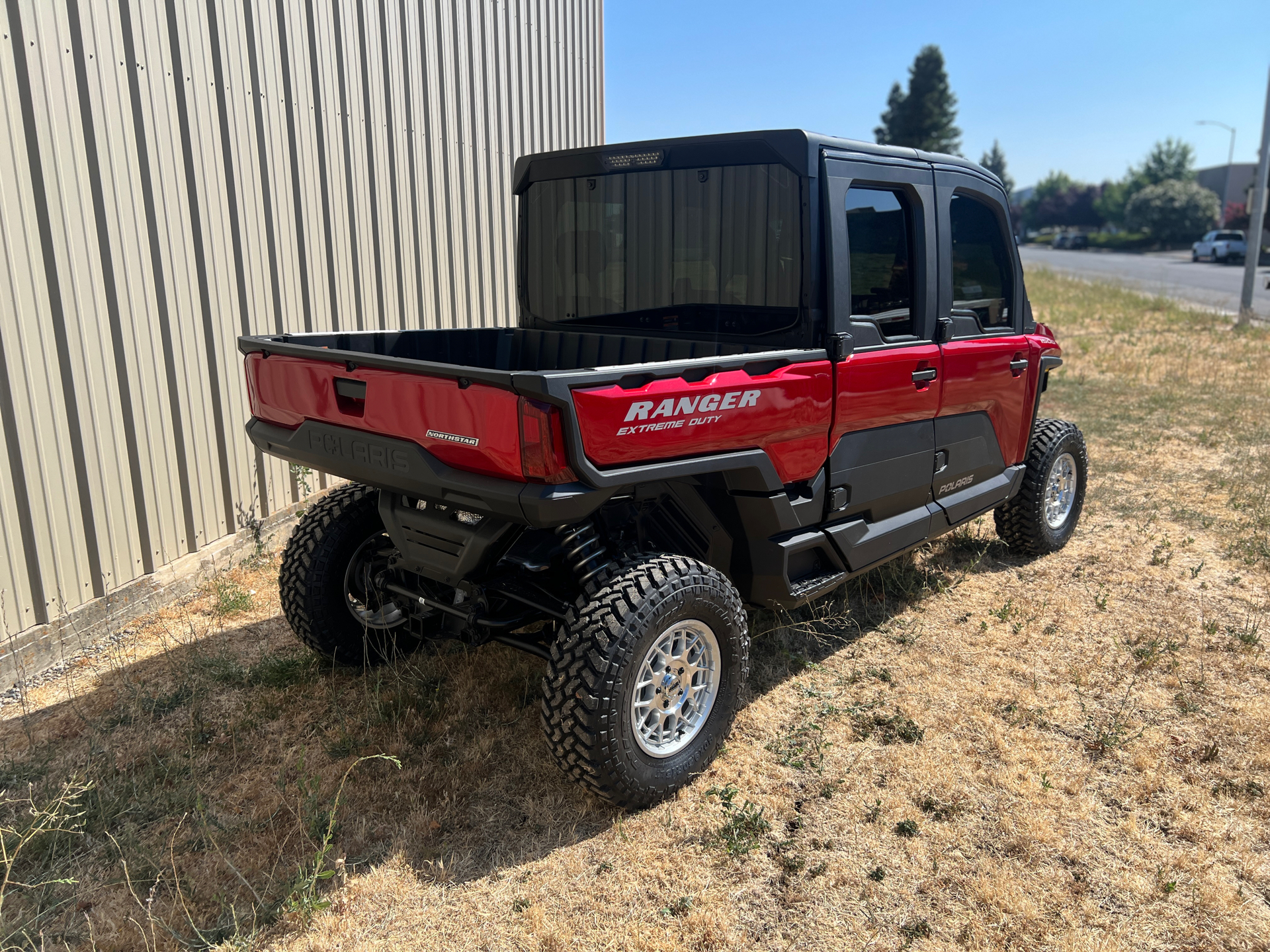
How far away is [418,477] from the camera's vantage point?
115 inches

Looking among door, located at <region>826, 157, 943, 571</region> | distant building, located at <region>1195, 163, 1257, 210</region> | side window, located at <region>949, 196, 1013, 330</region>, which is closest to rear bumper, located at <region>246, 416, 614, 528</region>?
door, located at <region>826, 157, 943, 571</region>

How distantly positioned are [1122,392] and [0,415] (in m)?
11.2

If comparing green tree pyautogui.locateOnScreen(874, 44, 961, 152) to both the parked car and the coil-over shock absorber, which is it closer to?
the parked car

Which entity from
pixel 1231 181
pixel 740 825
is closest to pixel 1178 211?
pixel 1231 181

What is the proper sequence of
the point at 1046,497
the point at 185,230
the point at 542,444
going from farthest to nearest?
1. the point at 1046,497
2. the point at 185,230
3. the point at 542,444

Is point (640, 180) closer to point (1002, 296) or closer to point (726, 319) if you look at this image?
point (726, 319)

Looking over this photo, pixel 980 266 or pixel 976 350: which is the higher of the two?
pixel 980 266

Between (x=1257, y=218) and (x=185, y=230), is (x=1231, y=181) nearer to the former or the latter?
(x=1257, y=218)

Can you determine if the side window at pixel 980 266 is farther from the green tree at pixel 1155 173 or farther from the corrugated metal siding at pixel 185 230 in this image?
the green tree at pixel 1155 173

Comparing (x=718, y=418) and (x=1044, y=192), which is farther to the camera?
(x=1044, y=192)

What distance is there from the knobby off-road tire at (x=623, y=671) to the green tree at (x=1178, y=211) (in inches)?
2728

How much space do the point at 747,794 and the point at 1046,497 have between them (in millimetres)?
3264

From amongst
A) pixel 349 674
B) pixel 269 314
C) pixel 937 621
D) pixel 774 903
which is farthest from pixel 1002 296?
pixel 269 314

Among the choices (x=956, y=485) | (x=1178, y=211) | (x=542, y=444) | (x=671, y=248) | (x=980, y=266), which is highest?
(x=1178, y=211)
